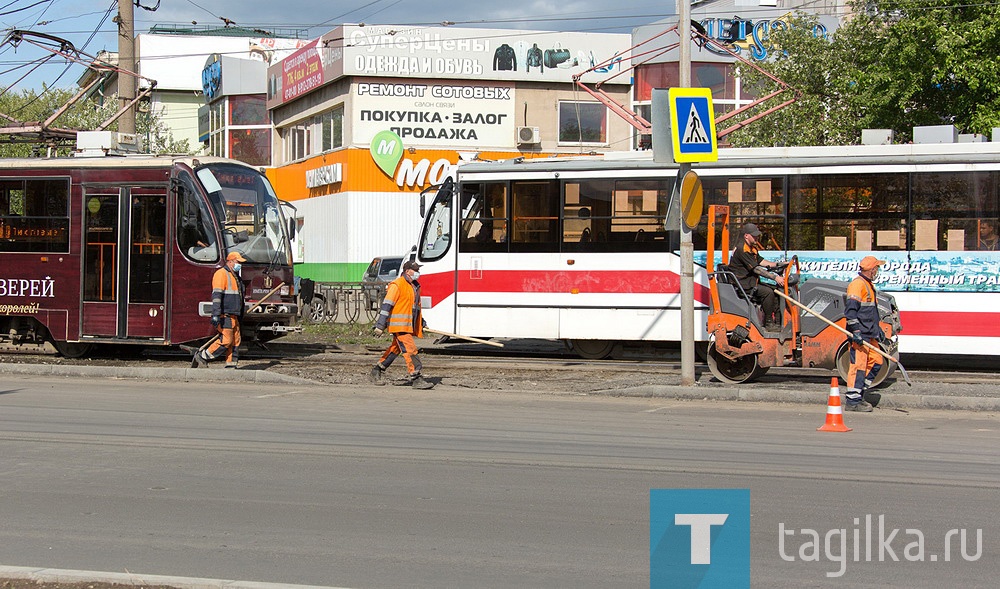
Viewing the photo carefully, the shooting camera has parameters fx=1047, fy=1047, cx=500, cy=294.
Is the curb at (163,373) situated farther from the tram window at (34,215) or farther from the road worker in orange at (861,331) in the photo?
the road worker in orange at (861,331)

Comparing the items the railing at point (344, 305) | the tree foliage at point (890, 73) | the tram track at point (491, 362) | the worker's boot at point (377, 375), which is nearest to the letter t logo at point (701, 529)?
the tram track at point (491, 362)

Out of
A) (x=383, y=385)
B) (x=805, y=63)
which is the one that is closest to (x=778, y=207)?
(x=383, y=385)

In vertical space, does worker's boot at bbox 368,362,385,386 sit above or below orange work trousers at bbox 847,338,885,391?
below

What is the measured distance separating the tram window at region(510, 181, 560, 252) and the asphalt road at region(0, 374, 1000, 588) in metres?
5.75

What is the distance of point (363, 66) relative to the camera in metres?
38.0

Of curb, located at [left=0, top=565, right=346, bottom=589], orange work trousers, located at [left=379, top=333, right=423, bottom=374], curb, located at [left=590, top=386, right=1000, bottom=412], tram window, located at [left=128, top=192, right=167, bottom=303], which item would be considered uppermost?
tram window, located at [left=128, top=192, right=167, bottom=303]

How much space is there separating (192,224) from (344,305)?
10.4 metres

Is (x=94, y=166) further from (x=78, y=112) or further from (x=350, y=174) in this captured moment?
(x=78, y=112)

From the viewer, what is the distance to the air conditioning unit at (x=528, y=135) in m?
37.5

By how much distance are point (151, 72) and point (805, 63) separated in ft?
186

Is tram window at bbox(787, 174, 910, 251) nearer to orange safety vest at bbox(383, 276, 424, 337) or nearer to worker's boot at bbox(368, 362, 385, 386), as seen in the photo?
orange safety vest at bbox(383, 276, 424, 337)

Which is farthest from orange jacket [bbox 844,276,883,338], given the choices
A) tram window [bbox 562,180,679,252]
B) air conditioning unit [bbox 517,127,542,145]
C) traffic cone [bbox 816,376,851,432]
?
air conditioning unit [bbox 517,127,542,145]

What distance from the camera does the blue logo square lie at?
591cm

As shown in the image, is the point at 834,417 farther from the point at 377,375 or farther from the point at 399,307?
the point at 377,375
